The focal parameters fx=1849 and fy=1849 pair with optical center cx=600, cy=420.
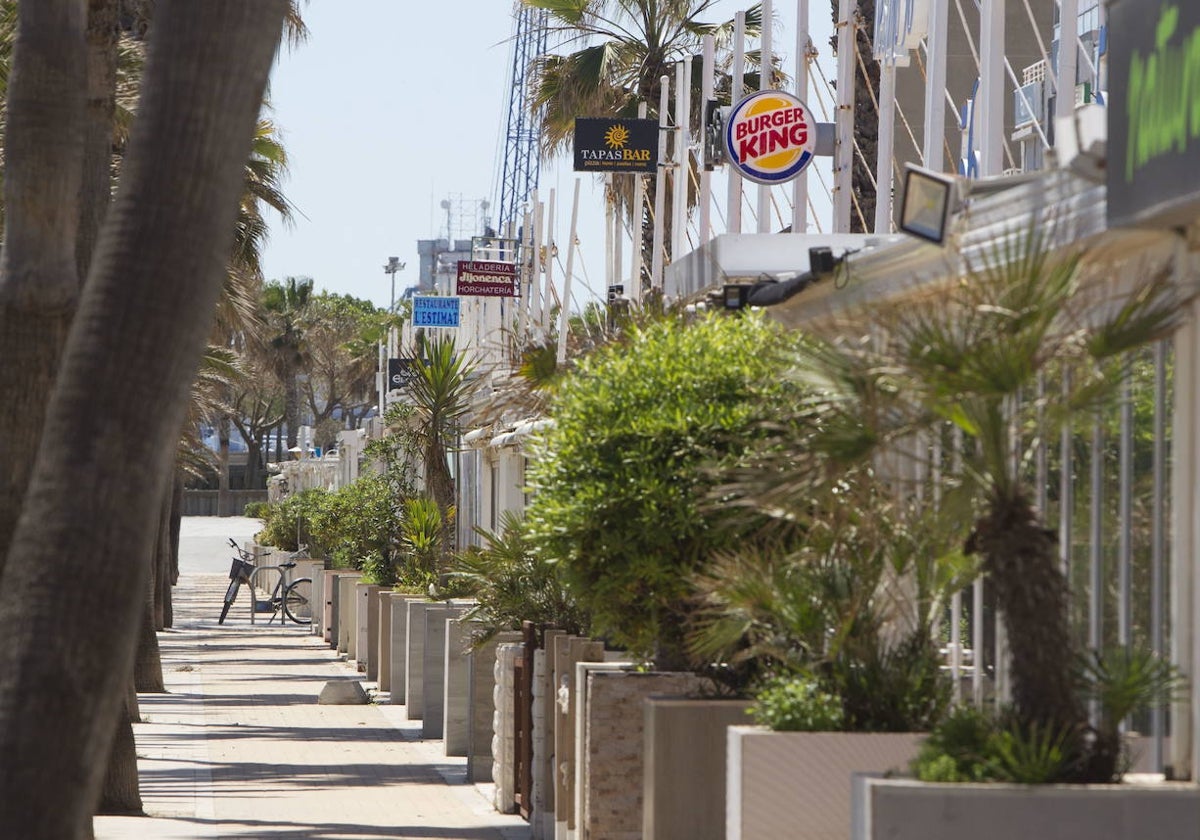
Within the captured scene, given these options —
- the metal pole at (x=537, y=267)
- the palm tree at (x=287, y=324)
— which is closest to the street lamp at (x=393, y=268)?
the palm tree at (x=287, y=324)

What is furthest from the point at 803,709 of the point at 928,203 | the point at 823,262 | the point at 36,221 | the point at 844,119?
the point at 844,119

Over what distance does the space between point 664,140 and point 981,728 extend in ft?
45.4

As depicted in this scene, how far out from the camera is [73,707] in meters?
4.95

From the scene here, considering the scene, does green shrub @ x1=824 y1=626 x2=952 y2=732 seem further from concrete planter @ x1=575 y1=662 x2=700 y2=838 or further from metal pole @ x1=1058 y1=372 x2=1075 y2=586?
concrete planter @ x1=575 y1=662 x2=700 y2=838

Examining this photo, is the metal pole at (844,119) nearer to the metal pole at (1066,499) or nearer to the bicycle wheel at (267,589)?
the metal pole at (1066,499)

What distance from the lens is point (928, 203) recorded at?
6.28 m

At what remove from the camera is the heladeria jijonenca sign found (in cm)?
1856

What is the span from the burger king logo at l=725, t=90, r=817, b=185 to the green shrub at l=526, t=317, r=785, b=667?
679cm

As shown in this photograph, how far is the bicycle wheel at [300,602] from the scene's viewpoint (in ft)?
117

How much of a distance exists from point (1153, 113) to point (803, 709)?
255cm

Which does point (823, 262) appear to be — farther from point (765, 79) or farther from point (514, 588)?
point (765, 79)

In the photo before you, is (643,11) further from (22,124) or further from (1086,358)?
(1086,358)

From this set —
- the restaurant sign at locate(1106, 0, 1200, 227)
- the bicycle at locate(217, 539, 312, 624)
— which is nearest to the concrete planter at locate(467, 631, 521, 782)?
the restaurant sign at locate(1106, 0, 1200, 227)

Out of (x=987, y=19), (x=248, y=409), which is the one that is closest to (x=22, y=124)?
(x=987, y=19)
